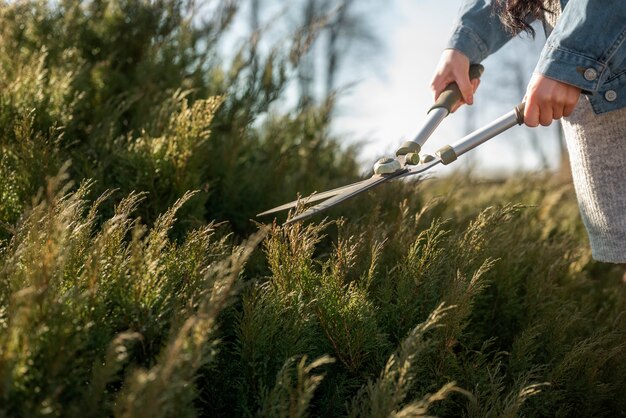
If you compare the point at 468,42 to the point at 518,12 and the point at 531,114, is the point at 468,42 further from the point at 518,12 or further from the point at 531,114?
the point at 531,114

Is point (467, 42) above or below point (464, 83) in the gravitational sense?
above

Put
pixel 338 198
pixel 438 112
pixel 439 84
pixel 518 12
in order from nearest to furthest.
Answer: pixel 338 198
pixel 518 12
pixel 438 112
pixel 439 84

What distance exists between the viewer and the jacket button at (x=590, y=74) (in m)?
2.12

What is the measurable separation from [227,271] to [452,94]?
149 centimetres

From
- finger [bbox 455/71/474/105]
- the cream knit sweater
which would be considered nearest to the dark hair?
the cream knit sweater

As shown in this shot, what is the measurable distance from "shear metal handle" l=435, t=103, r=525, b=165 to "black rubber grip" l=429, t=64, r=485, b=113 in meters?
0.33

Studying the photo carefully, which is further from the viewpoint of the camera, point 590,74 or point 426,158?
point 426,158

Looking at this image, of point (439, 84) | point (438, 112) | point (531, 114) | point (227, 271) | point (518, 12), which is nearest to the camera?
point (227, 271)

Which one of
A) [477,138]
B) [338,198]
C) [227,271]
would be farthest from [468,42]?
[227,271]

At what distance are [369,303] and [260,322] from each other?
0.39 meters

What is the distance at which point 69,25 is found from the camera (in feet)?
12.8

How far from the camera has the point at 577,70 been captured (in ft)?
6.95

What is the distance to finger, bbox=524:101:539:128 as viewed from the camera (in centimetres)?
222

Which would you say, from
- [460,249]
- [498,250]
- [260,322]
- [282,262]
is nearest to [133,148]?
[282,262]
